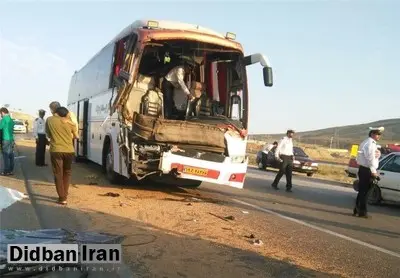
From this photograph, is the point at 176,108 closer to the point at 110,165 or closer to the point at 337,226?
the point at 110,165

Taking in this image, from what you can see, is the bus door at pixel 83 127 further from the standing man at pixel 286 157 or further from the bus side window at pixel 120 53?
the standing man at pixel 286 157

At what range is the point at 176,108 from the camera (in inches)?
458

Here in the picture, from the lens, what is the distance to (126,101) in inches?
404

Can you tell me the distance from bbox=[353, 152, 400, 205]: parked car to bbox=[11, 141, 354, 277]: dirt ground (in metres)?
4.37

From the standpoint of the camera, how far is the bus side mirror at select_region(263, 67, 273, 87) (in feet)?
35.8

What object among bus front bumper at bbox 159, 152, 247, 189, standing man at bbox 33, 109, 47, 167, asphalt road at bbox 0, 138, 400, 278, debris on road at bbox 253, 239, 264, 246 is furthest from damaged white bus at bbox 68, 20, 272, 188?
standing man at bbox 33, 109, 47, 167

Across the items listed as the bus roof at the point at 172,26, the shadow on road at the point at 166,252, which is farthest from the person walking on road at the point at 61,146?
the bus roof at the point at 172,26

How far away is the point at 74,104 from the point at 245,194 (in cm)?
960

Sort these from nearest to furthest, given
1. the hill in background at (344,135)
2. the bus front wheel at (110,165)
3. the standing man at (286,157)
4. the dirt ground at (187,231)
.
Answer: the dirt ground at (187,231) < the bus front wheel at (110,165) < the standing man at (286,157) < the hill in background at (344,135)

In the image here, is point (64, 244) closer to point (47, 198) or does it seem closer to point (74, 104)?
point (47, 198)

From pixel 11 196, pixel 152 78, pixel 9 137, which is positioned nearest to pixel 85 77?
pixel 9 137

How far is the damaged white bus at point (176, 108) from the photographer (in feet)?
33.3

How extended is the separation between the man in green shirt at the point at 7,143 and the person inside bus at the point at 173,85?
181 inches

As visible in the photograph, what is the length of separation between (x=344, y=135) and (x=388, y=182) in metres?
146
